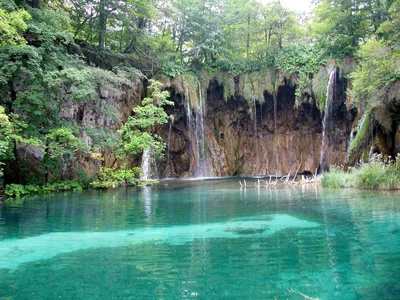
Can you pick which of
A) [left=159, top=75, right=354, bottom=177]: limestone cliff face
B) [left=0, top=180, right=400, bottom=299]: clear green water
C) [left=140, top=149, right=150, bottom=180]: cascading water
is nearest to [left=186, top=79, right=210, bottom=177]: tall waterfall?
[left=159, top=75, right=354, bottom=177]: limestone cliff face

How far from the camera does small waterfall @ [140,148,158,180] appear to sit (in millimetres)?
20986

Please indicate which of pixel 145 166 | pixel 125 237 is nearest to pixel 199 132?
pixel 145 166

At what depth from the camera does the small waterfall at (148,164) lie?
21.0 meters

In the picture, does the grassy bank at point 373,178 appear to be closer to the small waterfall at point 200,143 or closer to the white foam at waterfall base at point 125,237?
the white foam at waterfall base at point 125,237

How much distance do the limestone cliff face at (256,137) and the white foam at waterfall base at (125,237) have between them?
18.5 meters

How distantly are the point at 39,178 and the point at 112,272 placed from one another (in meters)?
12.9

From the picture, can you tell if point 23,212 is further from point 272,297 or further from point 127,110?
point 127,110

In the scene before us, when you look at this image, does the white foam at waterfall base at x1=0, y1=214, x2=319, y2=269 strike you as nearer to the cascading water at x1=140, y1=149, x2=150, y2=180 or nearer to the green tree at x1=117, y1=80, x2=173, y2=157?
the green tree at x1=117, y1=80, x2=173, y2=157

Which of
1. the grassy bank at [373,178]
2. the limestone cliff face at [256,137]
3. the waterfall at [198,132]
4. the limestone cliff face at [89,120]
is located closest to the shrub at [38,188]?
the limestone cliff face at [89,120]

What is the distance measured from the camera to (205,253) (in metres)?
4.83

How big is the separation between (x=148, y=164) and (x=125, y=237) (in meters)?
17.1

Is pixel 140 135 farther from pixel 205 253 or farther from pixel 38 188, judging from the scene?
pixel 205 253

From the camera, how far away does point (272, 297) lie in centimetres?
324

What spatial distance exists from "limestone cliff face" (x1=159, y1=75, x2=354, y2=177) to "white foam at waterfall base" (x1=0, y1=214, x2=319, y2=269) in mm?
18533
